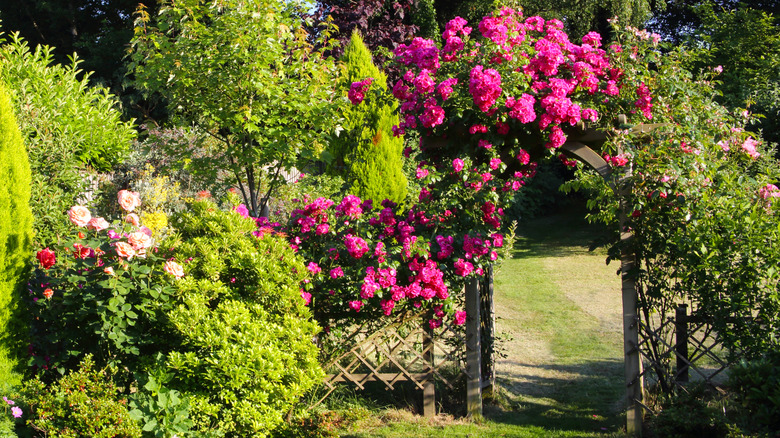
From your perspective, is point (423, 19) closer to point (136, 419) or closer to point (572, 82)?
point (572, 82)

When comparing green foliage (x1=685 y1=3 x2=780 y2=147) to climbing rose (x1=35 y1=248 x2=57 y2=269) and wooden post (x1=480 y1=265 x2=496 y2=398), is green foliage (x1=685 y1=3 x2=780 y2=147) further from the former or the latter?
climbing rose (x1=35 y1=248 x2=57 y2=269)

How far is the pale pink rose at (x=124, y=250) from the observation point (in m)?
3.05

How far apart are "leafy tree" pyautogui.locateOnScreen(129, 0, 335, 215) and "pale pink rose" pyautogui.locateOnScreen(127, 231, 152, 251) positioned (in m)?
1.76

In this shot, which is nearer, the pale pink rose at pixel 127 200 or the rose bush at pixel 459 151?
the pale pink rose at pixel 127 200

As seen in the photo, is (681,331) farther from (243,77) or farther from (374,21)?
(374,21)

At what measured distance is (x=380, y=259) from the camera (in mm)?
4078

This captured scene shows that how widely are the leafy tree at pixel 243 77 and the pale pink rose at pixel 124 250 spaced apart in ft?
5.98

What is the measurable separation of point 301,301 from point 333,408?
4.05 feet

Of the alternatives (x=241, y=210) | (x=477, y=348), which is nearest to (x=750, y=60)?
(x=477, y=348)

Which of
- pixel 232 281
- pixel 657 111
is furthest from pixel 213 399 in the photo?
pixel 657 111

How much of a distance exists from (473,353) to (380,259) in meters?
1.06

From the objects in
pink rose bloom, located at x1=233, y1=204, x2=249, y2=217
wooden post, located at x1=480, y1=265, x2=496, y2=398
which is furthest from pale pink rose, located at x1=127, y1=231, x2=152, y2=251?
wooden post, located at x1=480, y1=265, x2=496, y2=398

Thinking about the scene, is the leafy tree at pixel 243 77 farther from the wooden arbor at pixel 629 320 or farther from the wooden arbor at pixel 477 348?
the wooden arbor at pixel 629 320

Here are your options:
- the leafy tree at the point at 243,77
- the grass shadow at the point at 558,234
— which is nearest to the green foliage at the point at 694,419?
the leafy tree at the point at 243,77
